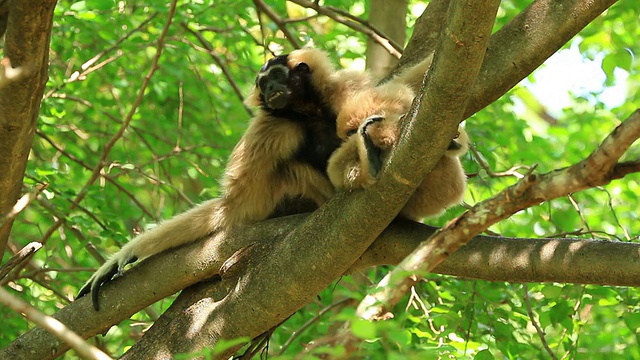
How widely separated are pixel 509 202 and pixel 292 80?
10.1ft

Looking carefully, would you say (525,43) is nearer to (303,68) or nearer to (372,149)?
(372,149)

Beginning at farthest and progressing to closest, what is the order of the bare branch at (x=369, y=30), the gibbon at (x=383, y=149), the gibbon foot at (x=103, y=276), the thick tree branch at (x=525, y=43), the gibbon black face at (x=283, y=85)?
the bare branch at (x=369, y=30) < the gibbon black face at (x=283, y=85) < the gibbon foot at (x=103, y=276) < the gibbon at (x=383, y=149) < the thick tree branch at (x=525, y=43)

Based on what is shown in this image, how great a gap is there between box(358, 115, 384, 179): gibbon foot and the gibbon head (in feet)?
4.07

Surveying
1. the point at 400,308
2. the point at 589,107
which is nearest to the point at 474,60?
the point at 400,308

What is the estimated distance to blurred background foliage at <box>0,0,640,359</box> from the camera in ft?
17.2

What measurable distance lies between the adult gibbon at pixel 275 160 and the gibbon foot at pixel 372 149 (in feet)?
2.82

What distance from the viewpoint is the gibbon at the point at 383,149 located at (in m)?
4.08

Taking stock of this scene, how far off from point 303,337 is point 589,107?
273 inches

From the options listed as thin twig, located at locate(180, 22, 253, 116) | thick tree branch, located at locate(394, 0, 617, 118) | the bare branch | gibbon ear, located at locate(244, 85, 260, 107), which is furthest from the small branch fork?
thin twig, located at locate(180, 22, 253, 116)

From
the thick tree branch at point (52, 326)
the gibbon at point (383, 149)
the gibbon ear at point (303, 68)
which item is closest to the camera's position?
the thick tree branch at point (52, 326)

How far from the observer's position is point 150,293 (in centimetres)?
466

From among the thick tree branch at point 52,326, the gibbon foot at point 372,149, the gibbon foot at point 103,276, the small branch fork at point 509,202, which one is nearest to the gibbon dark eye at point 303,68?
the gibbon foot at point 372,149

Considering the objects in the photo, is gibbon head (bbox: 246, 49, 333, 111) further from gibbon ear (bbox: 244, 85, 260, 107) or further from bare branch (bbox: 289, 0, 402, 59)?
bare branch (bbox: 289, 0, 402, 59)

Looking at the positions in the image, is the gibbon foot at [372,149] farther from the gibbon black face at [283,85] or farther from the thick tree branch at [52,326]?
the thick tree branch at [52,326]
